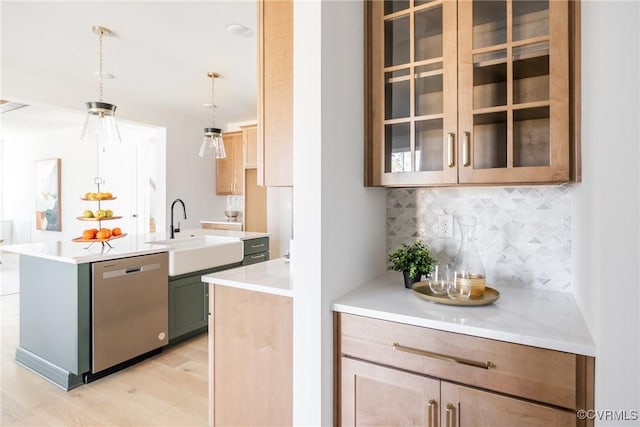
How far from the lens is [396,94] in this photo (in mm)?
1543

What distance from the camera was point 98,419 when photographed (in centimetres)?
204

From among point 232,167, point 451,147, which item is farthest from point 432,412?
point 232,167

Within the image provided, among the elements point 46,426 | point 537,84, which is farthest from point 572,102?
point 46,426

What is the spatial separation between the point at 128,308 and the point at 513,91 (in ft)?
9.08

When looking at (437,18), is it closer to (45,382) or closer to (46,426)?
(46,426)

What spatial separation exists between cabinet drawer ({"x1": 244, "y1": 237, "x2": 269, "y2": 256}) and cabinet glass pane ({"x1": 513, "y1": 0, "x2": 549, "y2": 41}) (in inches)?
118

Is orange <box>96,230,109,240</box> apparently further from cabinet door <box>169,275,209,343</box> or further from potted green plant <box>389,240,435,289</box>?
potted green plant <box>389,240,435,289</box>

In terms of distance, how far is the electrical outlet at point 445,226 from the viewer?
172cm

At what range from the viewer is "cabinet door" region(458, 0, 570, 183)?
4.06 feet

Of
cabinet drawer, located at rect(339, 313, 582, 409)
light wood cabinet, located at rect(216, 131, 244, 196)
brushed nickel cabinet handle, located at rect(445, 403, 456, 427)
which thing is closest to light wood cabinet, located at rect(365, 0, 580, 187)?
cabinet drawer, located at rect(339, 313, 582, 409)

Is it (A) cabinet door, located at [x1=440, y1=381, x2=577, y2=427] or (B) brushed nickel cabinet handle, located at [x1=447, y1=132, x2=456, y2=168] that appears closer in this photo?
(A) cabinet door, located at [x1=440, y1=381, x2=577, y2=427]

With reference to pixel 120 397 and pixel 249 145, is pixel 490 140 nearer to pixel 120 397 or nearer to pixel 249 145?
pixel 120 397

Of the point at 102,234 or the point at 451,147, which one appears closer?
the point at 451,147

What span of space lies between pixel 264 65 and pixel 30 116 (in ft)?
20.3
